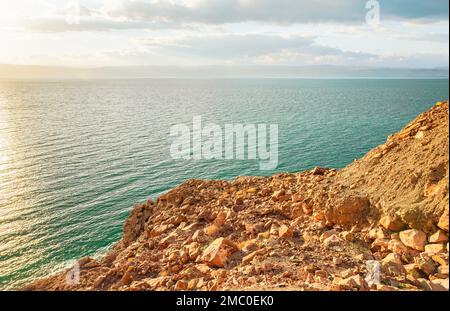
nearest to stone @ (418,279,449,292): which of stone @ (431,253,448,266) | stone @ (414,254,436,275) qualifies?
stone @ (414,254,436,275)

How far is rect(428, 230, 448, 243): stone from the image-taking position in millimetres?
11600

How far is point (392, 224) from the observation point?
1317 centimetres

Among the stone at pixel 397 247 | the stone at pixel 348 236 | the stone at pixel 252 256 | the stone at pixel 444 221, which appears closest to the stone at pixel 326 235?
the stone at pixel 348 236

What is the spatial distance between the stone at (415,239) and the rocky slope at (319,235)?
0.11 ft

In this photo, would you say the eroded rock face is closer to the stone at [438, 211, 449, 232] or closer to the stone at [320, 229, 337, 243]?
the stone at [320, 229, 337, 243]

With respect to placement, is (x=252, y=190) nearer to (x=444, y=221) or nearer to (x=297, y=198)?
(x=297, y=198)

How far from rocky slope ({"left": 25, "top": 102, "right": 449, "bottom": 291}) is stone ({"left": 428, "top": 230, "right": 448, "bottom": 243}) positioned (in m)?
0.03

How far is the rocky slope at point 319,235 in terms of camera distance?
11453mm
